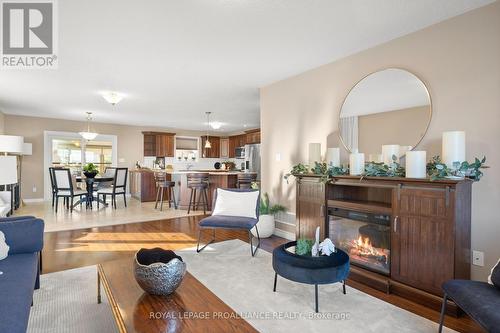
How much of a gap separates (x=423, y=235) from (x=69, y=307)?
114 inches

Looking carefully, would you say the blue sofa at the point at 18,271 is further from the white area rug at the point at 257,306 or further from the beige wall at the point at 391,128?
the beige wall at the point at 391,128

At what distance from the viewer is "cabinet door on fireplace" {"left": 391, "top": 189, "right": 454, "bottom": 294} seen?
6.91 ft

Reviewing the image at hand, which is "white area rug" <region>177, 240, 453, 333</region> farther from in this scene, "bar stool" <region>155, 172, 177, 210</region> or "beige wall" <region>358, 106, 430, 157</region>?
"bar stool" <region>155, 172, 177, 210</region>

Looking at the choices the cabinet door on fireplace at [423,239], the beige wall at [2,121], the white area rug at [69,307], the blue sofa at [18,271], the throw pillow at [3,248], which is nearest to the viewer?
the blue sofa at [18,271]

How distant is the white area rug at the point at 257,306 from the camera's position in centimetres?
189

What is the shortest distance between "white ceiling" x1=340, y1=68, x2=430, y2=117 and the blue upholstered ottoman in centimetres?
170

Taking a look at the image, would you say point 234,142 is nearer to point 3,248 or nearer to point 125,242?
point 125,242

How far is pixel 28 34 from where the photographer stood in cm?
276

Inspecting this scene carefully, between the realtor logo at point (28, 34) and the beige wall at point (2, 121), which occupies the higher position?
the realtor logo at point (28, 34)

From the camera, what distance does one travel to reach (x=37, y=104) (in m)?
6.04

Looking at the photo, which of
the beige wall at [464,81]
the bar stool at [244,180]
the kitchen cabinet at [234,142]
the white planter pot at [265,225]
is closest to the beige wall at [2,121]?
the bar stool at [244,180]

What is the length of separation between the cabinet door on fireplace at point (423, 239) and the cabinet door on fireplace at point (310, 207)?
82cm

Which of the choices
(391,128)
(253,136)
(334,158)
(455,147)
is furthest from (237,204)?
(253,136)

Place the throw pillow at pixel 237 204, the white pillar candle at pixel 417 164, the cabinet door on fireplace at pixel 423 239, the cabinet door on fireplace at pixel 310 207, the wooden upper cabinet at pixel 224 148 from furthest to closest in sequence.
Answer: the wooden upper cabinet at pixel 224 148 → the throw pillow at pixel 237 204 → the cabinet door on fireplace at pixel 310 207 → the white pillar candle at pixel 417 164 → the cabinet door on fireplace at pixel 423 239
